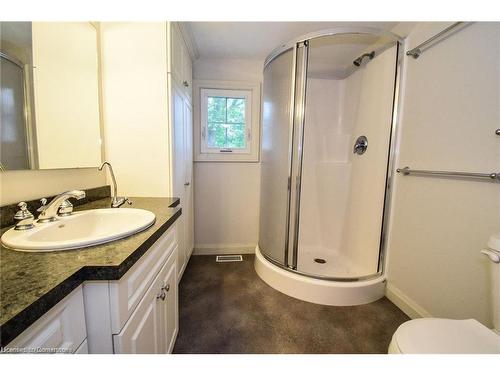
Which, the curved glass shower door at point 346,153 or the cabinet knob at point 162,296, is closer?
the cabinet knob at point 162,296

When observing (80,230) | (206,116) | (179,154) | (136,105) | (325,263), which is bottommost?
(325,263)

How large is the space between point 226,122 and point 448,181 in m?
1.91

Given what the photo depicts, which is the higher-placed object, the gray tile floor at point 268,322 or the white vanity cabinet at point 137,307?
the white vanity cabinet at point 137,307

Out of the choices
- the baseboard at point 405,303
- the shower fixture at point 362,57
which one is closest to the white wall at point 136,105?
the shower fixture at point 362,57

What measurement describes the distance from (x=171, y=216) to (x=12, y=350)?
0.63 m

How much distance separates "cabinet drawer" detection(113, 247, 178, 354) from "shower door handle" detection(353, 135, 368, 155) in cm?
175

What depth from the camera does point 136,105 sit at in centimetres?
133

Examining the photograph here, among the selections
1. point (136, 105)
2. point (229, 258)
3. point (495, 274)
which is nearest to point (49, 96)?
point (136, 105)

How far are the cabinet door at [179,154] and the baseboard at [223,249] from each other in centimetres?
54

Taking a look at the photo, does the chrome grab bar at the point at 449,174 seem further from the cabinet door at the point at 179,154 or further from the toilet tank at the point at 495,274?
the cabinet door at the point at 179,154

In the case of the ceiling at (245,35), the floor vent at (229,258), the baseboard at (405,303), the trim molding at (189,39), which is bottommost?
the floor vent at (229,258)

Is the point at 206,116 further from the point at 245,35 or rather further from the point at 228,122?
the point at 245,35

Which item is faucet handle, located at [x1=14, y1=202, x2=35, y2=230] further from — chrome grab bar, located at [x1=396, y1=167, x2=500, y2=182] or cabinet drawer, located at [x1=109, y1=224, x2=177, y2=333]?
chrome grab bar, located at [x1=396, y1=167, x2=500, y2=182]

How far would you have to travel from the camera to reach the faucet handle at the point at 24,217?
2.33 ft
